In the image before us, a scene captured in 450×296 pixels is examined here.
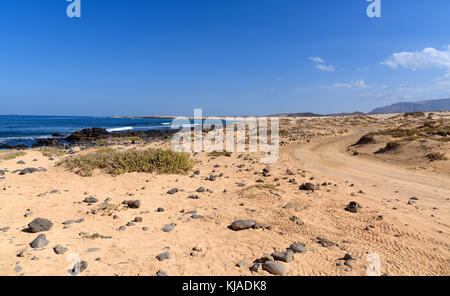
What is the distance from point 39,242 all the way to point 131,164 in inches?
232

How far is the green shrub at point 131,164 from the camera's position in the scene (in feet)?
31.6

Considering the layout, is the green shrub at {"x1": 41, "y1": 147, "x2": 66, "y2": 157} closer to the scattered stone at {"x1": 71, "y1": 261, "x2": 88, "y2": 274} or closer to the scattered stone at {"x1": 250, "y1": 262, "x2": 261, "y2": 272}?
the scattered stone at {"x1": 71, "y1": 261, "x2": 88, "y2": 274}

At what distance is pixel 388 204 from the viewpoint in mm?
6719

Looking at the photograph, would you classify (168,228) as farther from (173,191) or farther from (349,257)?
(349,257)

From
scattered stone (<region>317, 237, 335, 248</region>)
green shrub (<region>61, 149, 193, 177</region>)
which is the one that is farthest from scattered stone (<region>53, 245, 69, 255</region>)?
green shrub (<region>61, 149, 193, 177</region>)

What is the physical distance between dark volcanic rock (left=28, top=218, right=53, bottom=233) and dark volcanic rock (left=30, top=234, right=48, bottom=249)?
0.47 metres

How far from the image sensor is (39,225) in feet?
15.4

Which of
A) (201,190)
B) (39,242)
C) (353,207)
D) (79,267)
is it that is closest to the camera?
(79,267)

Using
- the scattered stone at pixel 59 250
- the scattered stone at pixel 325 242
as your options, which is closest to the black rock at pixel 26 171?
the scattered stone at pixel 59 250

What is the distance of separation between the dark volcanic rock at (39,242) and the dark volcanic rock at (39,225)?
47 centimetres

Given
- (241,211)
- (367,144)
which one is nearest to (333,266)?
(241,211)

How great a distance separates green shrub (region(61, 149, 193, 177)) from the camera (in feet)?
31.6

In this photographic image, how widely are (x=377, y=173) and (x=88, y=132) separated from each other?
35.6 m
